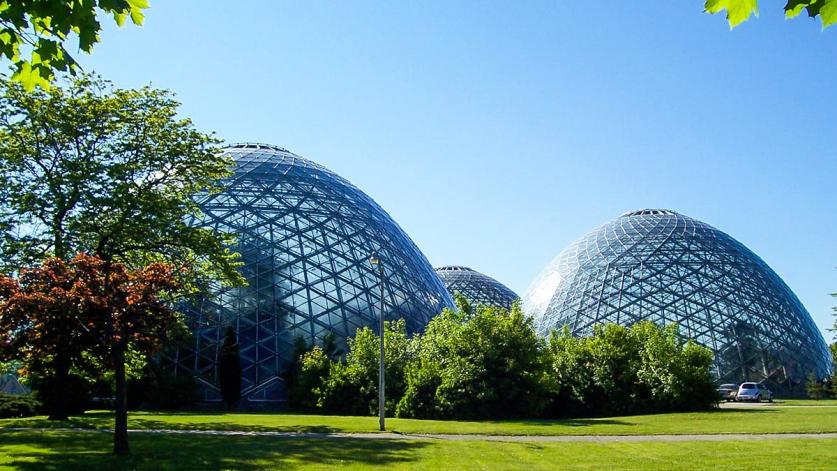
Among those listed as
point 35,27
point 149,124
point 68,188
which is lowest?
point 35,27

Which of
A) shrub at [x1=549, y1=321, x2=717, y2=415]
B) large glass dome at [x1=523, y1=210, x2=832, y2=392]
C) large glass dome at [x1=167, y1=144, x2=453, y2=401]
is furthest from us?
large glass dome at [x1=523, y1=210, x2=832, y2=392]

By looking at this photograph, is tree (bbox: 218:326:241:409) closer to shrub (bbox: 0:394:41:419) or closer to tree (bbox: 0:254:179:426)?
shrub (bbox: 0:394:41:419)

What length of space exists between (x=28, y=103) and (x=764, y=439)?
28.0 meters

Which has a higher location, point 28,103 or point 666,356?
point 28,103

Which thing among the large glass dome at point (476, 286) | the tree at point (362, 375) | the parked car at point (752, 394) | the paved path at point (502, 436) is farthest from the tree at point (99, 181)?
the large glass dome at point (476, 286)

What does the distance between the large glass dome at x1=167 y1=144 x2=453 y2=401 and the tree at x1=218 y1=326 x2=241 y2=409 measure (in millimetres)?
1180

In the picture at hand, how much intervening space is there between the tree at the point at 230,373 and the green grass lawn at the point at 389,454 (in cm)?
1694

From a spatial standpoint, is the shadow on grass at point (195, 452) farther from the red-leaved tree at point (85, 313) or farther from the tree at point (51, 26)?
the tree at point (51, 26)

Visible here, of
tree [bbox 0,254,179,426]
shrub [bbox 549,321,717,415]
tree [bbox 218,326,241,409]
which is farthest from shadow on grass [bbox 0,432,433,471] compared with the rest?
shrub [bbox 549,321,717,415]

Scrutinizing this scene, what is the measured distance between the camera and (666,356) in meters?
35.0

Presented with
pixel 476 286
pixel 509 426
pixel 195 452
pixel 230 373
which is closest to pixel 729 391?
pixel 509 426

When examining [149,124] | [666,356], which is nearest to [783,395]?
[666,356]

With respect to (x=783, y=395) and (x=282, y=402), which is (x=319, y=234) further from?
(x=783, y=395)

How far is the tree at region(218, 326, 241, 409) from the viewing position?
36.2 m
